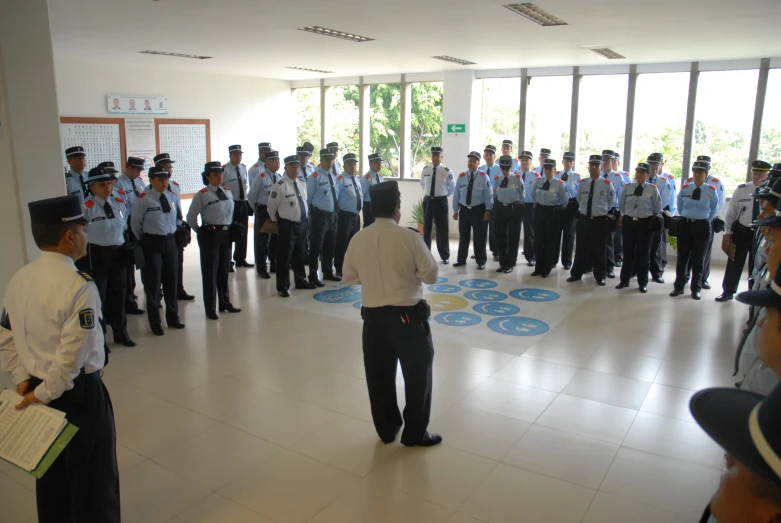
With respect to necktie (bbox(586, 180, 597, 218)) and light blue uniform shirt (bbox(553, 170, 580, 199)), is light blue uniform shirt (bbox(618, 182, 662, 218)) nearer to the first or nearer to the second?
necktie (bbox(586, 180, 597, 218))

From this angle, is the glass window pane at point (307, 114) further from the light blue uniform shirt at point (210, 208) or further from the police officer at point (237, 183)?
the light blue uniform shirt at point (210, 208)

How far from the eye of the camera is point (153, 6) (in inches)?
218

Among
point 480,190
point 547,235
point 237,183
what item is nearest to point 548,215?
point 547,235

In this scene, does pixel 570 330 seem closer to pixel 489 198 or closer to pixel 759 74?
pixel 489 198

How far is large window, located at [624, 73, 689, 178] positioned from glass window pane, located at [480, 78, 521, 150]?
7.34 feet

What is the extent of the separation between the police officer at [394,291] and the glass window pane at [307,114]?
11.2m

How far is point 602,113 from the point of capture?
10484 mm

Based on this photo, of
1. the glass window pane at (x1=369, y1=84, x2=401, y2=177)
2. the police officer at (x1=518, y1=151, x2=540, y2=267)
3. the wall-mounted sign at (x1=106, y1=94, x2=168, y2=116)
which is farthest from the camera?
the glass window pane at (x1=369, y1=84, x2=401, y2=177)

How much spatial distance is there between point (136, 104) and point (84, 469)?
962 centimetres

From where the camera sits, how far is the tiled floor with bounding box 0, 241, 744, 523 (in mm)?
3047

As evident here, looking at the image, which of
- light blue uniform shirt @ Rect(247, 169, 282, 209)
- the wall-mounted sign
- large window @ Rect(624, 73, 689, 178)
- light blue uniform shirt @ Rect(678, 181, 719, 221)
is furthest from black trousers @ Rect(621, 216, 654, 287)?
the wall-mounted sign

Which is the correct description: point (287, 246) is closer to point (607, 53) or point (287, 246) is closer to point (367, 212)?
point (367, 212)

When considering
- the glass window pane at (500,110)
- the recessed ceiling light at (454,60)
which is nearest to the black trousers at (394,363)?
the recessed ceiling light at (454,60)

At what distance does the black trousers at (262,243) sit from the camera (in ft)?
27.3
